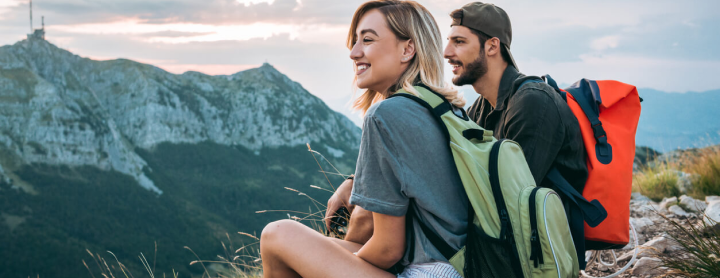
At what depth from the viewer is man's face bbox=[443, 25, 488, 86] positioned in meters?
3.40

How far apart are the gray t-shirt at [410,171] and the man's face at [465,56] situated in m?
1.88

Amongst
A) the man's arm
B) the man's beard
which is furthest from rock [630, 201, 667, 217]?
the man's arm

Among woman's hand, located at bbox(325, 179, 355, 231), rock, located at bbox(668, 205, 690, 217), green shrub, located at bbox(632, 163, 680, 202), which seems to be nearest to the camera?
woman's hand, located at bbox(325, 179, 355, 231)

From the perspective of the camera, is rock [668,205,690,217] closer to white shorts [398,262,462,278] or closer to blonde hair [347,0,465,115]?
blonde hair [347,0,465,115]

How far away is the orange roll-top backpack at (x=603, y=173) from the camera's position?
8.35 feet

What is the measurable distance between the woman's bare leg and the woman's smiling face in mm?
800

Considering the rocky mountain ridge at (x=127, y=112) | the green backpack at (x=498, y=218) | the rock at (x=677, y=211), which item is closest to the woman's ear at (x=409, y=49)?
the green backpack at (x=498, y=218)

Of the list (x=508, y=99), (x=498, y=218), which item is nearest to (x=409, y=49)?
(x=498, y=218)

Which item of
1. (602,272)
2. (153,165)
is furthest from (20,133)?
(602,272)

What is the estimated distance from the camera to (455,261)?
1.75m

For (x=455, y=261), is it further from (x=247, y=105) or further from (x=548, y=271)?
(x=247, y=105)

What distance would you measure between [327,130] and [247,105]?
116 feet

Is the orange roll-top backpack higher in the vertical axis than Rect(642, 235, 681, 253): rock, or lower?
higher

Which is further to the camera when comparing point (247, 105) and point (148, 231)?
point (247, 105)
